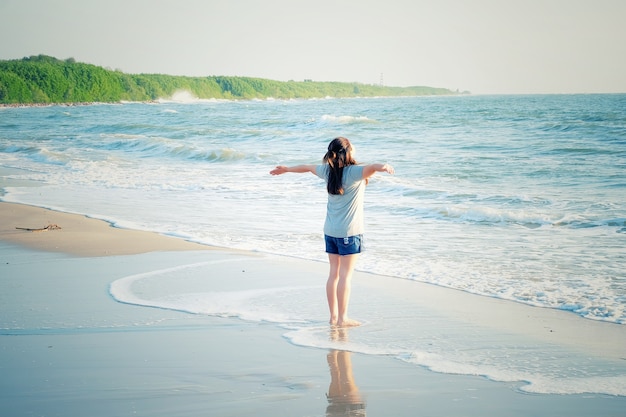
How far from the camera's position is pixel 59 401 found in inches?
144

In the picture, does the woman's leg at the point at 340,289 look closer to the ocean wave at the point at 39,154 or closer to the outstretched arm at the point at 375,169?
the outstretched arm at the point at 375,169

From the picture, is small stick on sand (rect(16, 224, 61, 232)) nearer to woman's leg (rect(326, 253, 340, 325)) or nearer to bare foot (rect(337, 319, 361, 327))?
woman's leg (rect(326, 253, 340, 325))

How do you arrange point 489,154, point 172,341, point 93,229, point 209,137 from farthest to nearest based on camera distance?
point 209,137 < point 489,154 < point 93,229 < point 172,341

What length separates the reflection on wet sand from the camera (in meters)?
3.59

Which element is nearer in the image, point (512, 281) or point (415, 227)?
point (512, 281)

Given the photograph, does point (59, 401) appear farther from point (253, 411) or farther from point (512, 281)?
point (512, 281)

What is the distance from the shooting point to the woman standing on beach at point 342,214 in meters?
5.16

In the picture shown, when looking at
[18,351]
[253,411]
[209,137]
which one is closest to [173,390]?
[253,411]

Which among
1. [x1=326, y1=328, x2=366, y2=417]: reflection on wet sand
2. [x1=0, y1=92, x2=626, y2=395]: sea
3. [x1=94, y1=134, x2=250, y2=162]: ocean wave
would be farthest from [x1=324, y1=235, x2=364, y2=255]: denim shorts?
[x1=94, y1=134, x2=250, y2=162]: ocean wave

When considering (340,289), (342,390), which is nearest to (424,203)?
(340,289)

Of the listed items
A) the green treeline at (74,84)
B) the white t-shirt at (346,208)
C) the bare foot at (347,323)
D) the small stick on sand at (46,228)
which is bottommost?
the small stick on sand at (46,228)

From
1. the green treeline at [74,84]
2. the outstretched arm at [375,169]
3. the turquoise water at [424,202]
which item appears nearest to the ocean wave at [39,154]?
the turquoise water at [424,202]

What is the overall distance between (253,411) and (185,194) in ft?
35.9

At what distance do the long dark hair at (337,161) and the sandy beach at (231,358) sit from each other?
115 centimetres
